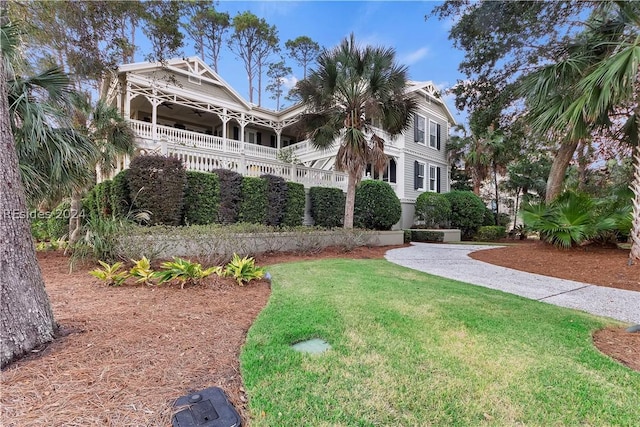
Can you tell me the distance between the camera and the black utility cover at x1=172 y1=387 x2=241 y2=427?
68.4 inches

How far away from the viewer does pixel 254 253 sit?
839 cm

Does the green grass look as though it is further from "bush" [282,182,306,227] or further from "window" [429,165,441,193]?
"window" [429,165,441,193]

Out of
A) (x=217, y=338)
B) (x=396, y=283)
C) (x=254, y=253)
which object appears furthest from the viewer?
(x=254, y=253)

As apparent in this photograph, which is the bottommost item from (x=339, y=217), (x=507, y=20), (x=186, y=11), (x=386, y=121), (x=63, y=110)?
(x=339, y=217)

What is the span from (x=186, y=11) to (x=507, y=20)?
996 cm

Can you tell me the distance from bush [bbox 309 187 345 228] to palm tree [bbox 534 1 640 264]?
725 centimetres

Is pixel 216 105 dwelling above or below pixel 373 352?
above

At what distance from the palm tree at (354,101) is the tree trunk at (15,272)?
878 cm

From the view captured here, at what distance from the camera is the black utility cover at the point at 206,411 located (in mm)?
1736

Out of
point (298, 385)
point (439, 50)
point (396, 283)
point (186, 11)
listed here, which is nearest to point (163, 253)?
point (396, 283)

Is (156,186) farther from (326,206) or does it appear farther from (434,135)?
(434,135)

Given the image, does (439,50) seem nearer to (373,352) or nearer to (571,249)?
(571,249)

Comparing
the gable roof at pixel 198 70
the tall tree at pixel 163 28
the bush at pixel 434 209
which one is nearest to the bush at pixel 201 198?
the tall tree at pixel 163 28

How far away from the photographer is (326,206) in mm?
12477
